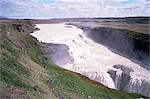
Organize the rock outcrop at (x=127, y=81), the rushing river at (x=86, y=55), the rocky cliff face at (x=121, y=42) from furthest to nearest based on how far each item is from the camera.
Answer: the rocky cliff face at (x=121, y=42)
the rock outcrop at (x=127, y=81)
the rushing river at (x=86, y=55)

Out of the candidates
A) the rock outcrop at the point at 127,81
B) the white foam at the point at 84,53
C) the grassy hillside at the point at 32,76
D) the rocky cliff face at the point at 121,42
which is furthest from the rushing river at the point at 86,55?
the grassy hillside at the point at 32,76

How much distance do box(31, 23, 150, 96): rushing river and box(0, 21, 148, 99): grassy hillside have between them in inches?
26.7

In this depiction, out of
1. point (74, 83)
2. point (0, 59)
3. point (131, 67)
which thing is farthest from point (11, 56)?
point (131, 67)

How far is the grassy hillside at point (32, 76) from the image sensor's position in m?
8.21

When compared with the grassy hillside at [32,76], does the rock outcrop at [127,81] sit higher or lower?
lower

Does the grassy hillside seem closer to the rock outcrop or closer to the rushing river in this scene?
the rushing river

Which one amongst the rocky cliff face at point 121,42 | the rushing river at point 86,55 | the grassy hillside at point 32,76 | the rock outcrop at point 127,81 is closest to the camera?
the grassy hillside at point 32,76

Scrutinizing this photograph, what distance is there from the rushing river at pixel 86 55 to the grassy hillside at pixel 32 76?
677 millimetres

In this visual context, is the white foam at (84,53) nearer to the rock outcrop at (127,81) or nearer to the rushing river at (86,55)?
the rushing river at (86,55)

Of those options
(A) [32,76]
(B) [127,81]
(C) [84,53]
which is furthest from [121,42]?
(A) [32,76]

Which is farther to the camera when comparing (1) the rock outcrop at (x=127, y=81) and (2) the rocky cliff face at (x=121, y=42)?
(2) the rocky cliff face at (x=121, y=42)

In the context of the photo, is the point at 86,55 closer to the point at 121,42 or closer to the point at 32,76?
the point at 121,42

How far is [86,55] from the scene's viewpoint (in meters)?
12.8

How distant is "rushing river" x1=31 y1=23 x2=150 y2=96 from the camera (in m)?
11.0
